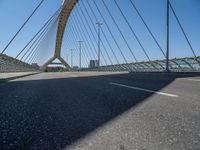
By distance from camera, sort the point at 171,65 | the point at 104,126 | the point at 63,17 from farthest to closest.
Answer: the point at 63,17
the point at 171,65
the point at 104,126

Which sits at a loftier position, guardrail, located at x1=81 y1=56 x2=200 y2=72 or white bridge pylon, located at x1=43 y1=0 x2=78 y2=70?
white bridge pylon, located at x1=43 y1=0 x2=78 y2=70

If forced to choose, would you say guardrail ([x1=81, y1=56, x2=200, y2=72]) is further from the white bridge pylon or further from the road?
the road

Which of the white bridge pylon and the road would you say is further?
the white bridge pylon

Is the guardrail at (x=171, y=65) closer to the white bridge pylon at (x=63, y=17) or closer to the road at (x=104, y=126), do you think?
the white bridge pylon at (x=63, y=17)

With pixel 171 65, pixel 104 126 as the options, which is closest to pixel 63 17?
pixel 171 65

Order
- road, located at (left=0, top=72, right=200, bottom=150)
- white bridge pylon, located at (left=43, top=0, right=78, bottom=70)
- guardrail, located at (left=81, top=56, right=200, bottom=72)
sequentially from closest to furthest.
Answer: road, located at (left=0, top=72, right=200, bottom=150)
guardrail, located at (left=81, top=56, right=200, bottom=72)
white bridge pylon, located at (left=43, top=0, right=78, bottom=70)

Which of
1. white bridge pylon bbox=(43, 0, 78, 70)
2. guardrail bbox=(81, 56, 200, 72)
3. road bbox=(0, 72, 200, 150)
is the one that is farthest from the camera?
white bridge pylon bbox=(43, 0, 78, 70)

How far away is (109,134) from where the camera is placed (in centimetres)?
354

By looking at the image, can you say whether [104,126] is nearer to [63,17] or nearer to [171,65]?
[171,65]

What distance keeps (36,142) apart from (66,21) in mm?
47907

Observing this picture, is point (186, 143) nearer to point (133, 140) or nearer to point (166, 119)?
point (133, 140)

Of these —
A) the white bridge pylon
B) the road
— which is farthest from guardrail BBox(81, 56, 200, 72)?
the road

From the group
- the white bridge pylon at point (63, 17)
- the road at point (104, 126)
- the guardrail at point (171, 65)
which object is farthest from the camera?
the white bridge pylon at point (63, 17)

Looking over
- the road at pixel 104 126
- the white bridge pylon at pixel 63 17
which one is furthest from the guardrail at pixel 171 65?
the road at pixel 104 126
